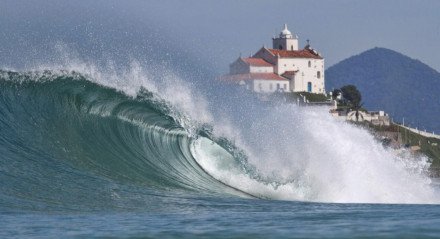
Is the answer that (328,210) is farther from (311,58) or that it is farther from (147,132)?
(311,58)

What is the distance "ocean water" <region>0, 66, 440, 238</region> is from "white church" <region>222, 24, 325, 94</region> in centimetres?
9222

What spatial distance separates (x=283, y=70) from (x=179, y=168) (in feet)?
355

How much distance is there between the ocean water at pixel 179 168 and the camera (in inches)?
535

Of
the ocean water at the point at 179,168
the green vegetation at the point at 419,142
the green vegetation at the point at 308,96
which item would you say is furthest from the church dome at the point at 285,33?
the ocean water at the point at 179,168

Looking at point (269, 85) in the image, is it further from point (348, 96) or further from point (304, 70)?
point (348, 96)

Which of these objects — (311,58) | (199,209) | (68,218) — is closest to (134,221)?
(68,218)

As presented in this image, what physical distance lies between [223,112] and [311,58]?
107 metres

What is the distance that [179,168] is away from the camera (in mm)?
22141

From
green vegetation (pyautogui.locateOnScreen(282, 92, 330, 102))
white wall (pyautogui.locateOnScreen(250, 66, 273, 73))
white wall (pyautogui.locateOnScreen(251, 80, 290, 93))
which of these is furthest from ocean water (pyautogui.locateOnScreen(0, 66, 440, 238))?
white wall (pyautogui.locateOnScreen(250, 66, 273, 73))

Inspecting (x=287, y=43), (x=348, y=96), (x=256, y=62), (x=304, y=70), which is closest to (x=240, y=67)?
(x=256, y=62)

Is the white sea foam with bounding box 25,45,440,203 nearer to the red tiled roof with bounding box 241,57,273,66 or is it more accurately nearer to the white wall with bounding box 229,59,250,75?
the white wall with bounding box 229,59,250,75

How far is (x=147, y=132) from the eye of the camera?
24.6 metres

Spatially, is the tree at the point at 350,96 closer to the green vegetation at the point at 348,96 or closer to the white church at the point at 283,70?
the green vegetation at the point at 348,96

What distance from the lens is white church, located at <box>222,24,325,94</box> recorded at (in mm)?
123950
